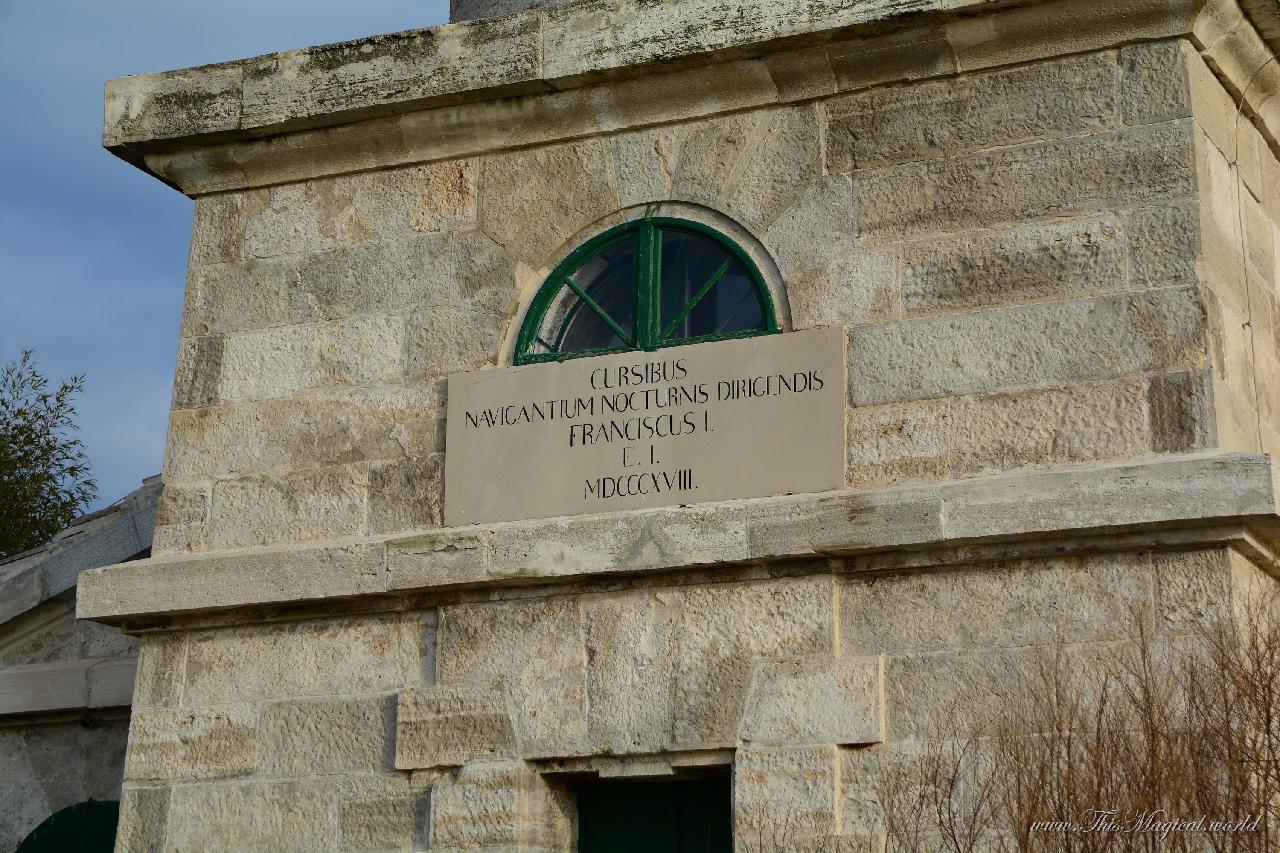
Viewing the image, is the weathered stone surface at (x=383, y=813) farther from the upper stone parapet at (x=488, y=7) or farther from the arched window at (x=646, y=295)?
the upper stone parapet at (x=488, y=7)

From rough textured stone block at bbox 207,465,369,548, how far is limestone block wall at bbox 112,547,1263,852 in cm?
41

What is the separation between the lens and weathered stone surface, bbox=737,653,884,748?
24.9 ft

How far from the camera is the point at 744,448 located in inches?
320

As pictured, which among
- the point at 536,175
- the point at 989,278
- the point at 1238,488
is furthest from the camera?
the point at 536,175

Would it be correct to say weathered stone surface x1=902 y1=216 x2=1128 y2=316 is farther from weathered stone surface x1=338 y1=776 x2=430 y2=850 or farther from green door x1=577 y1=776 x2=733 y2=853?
weathered stone surface x1=338 y1=776 x2=430 y2=850

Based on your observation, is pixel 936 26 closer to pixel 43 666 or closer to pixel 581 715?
pixel 581 715

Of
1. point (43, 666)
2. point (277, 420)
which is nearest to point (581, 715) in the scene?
point (277, 420)

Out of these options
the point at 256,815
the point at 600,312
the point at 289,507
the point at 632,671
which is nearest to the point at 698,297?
the point at 600,312

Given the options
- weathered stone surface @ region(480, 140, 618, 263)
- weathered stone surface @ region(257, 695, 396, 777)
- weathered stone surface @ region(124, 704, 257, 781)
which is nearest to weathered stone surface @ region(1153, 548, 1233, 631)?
weathered stone surface @ region(480, 140, 618, 263)

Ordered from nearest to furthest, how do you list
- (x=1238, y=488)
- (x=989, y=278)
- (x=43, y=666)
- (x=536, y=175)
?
(x=1238, y=488) → (x=989, y=278) → (x=536, y=175) → (x=43, y=666)

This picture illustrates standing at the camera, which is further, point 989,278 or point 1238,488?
point 989,278

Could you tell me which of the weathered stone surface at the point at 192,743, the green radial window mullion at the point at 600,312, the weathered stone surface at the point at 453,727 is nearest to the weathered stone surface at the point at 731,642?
the weathered stone surface at the point at 453,727

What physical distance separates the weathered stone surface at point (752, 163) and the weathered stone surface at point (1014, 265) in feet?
2.06

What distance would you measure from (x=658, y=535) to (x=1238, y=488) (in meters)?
2.23
